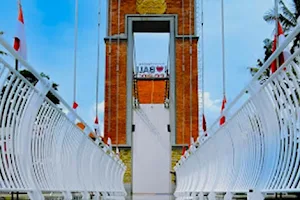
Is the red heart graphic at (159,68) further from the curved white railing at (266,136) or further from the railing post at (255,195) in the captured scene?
the railing post at (255,195)

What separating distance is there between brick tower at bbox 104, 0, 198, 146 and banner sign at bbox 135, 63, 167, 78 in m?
7.59

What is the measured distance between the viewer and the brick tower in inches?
762

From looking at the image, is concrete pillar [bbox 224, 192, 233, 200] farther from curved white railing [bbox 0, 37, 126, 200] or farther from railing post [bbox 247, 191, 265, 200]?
curved white railing [bbox 0, 37, 126, 200]

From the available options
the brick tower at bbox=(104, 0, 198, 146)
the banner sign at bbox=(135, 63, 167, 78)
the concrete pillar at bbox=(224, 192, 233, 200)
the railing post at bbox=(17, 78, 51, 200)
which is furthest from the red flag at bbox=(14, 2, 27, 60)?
the banner sign at bbox=(135, 63, 167, 78)

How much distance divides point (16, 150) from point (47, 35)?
11.9 meters

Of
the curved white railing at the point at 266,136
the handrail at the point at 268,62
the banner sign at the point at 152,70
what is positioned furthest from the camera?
the banner sign at the point at 152,70

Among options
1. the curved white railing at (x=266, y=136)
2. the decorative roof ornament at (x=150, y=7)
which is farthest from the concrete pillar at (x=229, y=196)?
the decorative roof ornament at (x=150, y=7)

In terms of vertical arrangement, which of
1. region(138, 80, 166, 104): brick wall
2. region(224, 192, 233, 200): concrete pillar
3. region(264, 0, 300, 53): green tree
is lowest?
region(224, 192, 233, 200): concrete pillar

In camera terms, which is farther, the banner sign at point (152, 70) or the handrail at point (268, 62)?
the banner sign at point (152, 70)

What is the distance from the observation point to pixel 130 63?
784 inches

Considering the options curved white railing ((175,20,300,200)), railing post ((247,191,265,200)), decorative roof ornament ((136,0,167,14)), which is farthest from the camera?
decorative roof ornament ((136,0,167,14))

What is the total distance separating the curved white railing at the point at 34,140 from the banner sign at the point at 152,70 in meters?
23.4

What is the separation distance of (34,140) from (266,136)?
5.02 ft

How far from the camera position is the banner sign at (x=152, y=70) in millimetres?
28812
